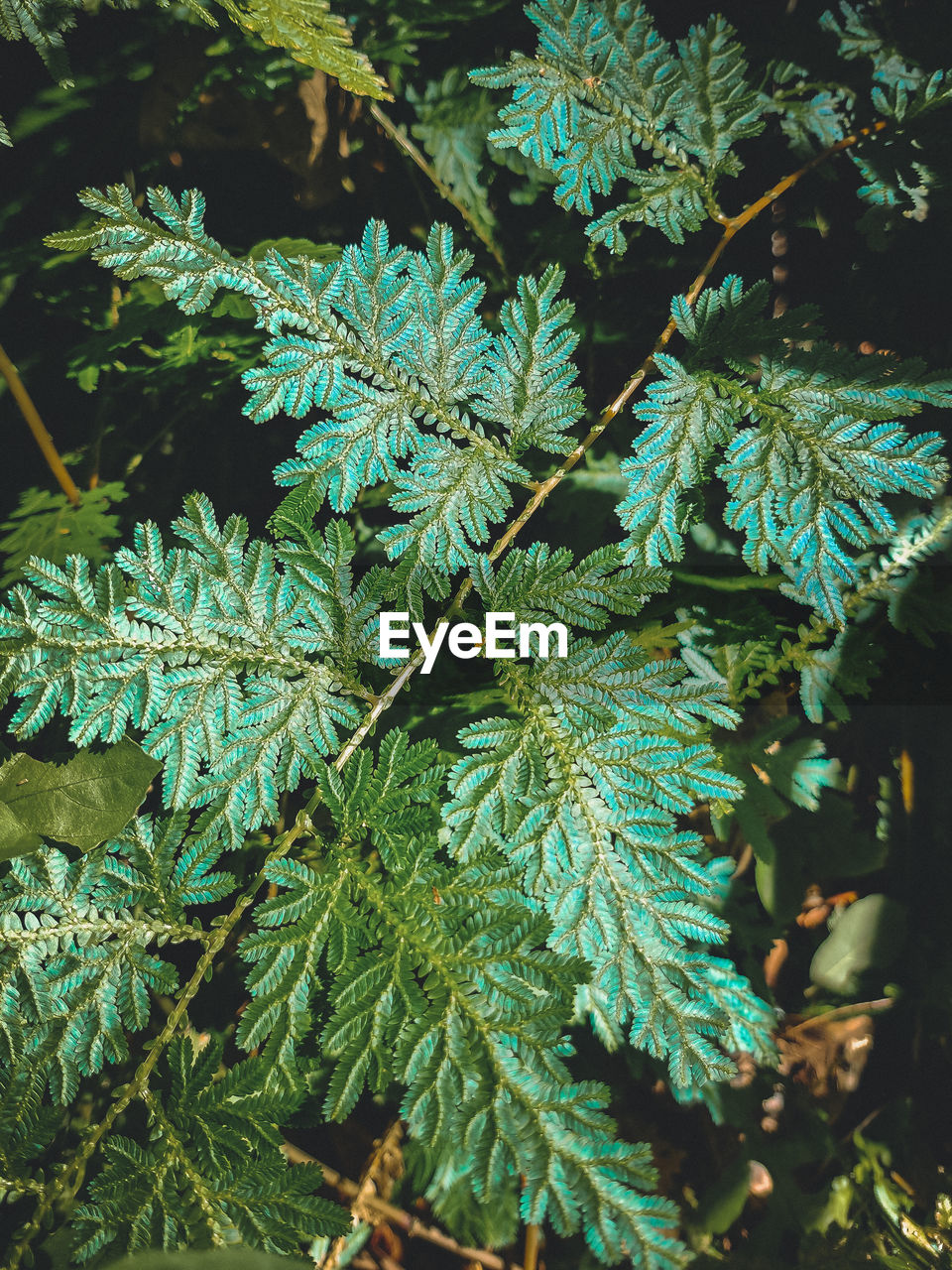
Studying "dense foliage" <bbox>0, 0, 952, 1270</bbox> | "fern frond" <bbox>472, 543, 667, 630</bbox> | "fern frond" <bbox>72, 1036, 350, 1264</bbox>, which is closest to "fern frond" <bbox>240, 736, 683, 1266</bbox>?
"dense foliage" <bbox>0, 0, 952, 1270</bbox>

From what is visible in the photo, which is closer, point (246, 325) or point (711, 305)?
point (711, 305)

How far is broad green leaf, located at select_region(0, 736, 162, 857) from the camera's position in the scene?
3.83 feet

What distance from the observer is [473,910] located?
1074mm

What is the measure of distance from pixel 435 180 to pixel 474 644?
0.86m

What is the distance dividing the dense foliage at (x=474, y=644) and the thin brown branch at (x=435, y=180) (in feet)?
0.05

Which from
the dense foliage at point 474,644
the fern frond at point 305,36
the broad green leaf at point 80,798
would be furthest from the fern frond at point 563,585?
the fern frond at point 305,36

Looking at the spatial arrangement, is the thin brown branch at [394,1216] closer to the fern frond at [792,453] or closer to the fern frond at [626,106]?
the fern frond at [792,453]

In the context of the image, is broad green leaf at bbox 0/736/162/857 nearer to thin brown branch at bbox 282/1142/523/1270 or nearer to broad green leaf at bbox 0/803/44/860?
broad green leaf at bbox 0/803/44/860

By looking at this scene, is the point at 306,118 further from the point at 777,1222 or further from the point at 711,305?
the point at 777,1222

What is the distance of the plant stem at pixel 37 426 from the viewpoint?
1455 mm

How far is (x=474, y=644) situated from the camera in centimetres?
127

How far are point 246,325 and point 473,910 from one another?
108 cm

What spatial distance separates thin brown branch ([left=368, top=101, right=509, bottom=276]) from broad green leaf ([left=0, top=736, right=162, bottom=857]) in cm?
108

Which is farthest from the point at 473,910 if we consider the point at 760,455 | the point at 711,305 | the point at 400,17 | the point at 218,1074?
the point at 400,17
